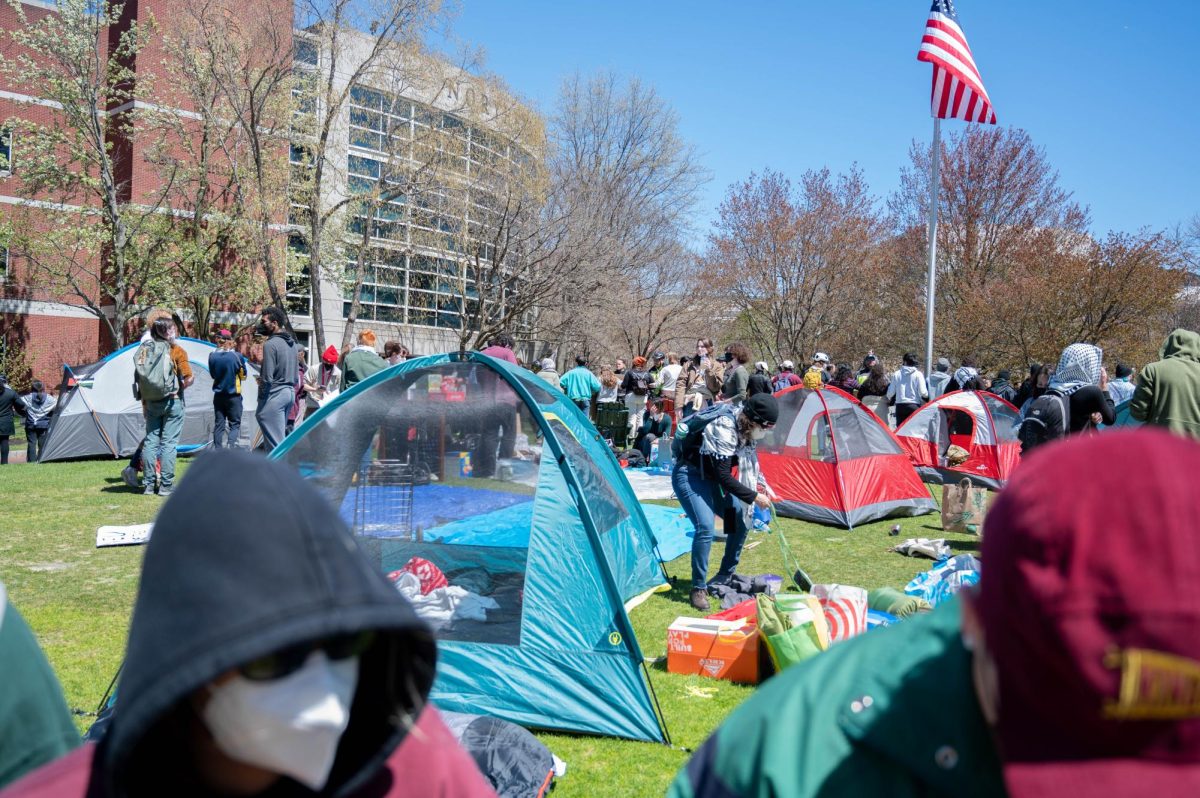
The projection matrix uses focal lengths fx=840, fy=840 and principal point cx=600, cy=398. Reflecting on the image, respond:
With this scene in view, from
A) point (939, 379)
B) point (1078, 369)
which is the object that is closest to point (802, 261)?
point (939, 379)

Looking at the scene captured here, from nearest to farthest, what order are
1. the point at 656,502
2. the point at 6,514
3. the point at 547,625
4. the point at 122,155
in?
1. the point at 547,625
2. the point at 6,514
3. the point at 656,502
4. the point at 122,155

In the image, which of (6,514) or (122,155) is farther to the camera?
(122,155)

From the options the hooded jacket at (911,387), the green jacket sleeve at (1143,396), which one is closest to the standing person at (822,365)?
the hooded jacket at (911,387)

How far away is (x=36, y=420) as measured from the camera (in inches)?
529

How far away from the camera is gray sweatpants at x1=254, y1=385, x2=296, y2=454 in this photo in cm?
905

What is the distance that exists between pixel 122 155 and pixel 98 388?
16.5 metres

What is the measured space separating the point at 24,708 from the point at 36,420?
14.5m

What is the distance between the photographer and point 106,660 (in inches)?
190

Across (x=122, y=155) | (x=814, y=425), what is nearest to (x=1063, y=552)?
(x=814, y=425)

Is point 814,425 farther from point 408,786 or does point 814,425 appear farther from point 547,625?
point 408,786

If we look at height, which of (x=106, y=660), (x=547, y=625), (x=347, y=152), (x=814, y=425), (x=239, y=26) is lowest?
(x=106, y=660)

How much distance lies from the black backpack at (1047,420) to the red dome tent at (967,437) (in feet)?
13.5

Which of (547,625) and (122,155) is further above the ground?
(122,155)

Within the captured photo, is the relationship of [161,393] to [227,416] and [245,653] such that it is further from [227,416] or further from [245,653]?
[245,653]
